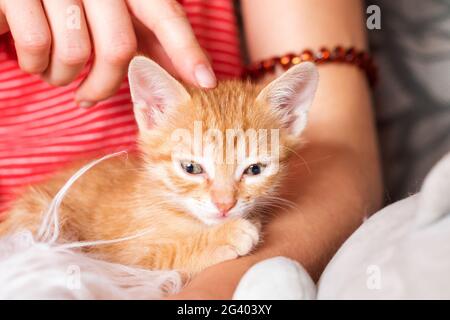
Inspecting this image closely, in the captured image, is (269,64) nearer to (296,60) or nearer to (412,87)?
(296,60)

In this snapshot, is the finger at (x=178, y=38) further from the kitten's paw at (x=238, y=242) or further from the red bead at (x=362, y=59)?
the red bead at (x=362, y=59)

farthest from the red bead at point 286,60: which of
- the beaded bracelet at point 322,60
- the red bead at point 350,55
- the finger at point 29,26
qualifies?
the finger at point 29,26

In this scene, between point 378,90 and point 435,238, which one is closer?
point 435,238

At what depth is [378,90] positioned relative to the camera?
1372 mm

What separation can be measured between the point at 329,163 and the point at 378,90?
36 cm

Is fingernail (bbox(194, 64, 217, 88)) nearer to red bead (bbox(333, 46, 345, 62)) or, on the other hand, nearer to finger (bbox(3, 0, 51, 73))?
finger (bbox(3, 0, 51, 73))

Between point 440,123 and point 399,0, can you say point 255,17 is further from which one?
point 440,123

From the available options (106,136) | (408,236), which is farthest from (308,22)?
(408,236)

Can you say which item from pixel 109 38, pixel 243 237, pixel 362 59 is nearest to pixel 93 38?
pixel 109 38

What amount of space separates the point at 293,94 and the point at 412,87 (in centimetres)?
44

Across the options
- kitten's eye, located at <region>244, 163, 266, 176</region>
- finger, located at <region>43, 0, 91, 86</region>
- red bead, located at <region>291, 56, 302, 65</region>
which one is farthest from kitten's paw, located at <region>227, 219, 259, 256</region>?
red bead, located at <region>291, 56, 302, 65</region>

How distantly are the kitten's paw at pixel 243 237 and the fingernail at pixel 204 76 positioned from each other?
0.22 meters

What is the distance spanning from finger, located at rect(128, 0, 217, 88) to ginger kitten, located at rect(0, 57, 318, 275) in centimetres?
4

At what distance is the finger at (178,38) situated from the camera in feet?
2.89
